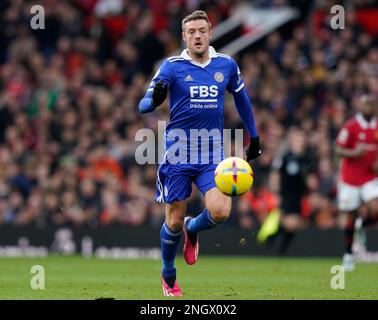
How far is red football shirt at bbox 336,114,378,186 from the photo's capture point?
16188 mm

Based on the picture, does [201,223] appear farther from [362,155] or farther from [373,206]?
[373,206]

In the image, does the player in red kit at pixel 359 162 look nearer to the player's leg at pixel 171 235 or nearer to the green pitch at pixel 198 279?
the green pitch at pixel 198 279

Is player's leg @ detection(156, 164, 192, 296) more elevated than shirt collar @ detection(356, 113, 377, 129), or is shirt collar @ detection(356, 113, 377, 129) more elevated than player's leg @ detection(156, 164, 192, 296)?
shirt collar @ detection(356, 113, 377, 129)

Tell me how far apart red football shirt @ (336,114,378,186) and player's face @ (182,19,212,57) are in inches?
223

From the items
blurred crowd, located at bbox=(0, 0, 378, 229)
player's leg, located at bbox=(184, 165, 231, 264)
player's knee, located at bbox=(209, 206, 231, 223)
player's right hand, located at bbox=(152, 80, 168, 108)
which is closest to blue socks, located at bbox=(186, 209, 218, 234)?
player's leg, located at bbox=(184, 165, 231, 264)

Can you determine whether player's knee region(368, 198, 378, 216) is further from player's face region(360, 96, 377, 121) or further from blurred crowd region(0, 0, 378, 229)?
blurred crowd region(0, 0, 378, 229)

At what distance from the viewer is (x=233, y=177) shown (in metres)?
10.4

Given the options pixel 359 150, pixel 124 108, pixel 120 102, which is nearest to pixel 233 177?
pixel 359 150

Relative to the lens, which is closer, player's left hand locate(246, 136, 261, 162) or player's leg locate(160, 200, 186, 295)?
player's leg locate(160, 200, 186, 295)

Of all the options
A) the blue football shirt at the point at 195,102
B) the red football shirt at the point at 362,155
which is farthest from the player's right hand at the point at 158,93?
the red football shirt at the point at 362,155

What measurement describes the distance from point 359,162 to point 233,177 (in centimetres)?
628

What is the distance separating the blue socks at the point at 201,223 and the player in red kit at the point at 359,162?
528 cm
